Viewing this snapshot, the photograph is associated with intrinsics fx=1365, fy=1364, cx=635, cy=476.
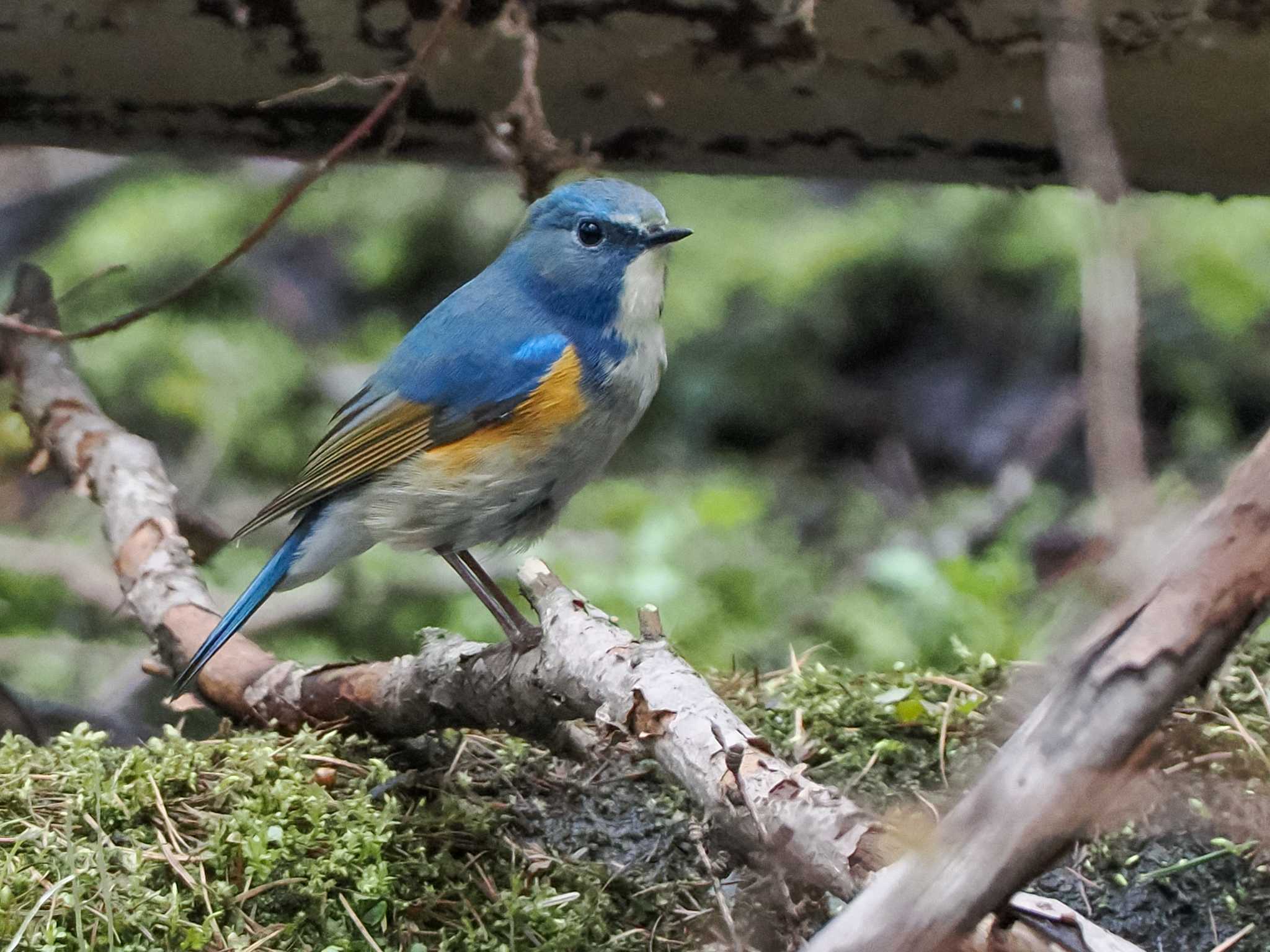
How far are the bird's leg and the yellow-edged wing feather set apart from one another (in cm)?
28

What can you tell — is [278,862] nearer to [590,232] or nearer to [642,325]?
[642,325]

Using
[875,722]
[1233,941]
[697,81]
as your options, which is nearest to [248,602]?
[875,722]

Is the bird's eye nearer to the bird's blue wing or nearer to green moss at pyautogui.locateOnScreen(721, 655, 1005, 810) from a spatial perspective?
the bird's blue wing

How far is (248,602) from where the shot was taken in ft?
10.8

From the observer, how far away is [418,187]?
24.8 feet

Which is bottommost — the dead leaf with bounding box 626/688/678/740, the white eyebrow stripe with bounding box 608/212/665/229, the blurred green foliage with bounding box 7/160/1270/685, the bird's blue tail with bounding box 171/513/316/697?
the blurred green foliage with bounding box 7/160/1270/685

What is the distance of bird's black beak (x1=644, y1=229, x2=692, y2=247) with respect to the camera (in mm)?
3371

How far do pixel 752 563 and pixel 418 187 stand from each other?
3.22m

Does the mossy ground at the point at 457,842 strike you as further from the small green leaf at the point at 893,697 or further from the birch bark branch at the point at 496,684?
the birch bark branch at the point at 496,684

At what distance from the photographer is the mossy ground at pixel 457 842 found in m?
2.53

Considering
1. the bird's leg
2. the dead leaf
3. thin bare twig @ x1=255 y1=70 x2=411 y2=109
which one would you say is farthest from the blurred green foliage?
the dead leaf

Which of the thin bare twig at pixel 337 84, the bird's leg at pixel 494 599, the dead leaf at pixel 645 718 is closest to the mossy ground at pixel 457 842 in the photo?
the bird's leg at pixel 494 599

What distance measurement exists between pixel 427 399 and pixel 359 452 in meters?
0.23

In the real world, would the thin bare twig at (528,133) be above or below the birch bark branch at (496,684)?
above
